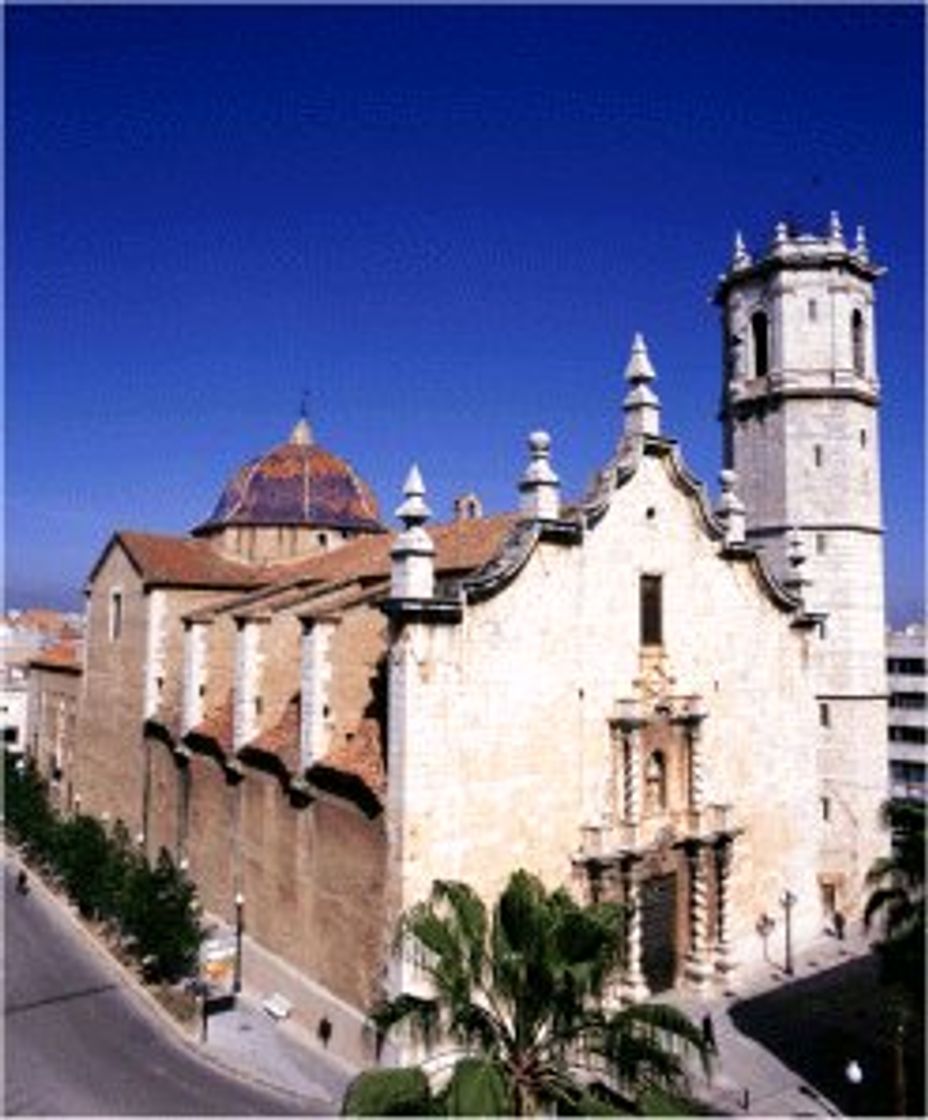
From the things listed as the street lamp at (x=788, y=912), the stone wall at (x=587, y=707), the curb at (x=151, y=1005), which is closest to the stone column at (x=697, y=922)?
the stone wall at (x=587, y=707)

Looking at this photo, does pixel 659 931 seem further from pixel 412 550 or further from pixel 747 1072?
pixel 412 550

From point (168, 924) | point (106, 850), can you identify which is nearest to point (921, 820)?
point (168, 924)

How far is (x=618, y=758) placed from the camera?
80.2 feet

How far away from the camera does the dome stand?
4144cm

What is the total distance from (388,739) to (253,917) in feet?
27.0

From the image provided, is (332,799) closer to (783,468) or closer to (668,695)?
(668,695)

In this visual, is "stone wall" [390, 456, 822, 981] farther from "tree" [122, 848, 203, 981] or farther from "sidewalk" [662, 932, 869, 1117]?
"tree" [122, 848, 203, 981]

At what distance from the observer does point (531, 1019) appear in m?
13.3

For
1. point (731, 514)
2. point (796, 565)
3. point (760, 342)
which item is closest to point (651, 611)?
point (731, 514)

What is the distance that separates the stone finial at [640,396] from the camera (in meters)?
25.1

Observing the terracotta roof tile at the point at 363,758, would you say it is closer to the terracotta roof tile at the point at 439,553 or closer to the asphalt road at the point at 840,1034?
the terracotta roof tile at the point at 439,553

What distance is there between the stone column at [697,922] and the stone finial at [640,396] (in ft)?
33.4

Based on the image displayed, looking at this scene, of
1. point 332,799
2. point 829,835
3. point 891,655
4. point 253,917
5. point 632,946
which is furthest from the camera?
point 891,655

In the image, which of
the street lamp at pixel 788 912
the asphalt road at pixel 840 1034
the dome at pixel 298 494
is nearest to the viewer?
the asphalt road at pixel 840 1034
